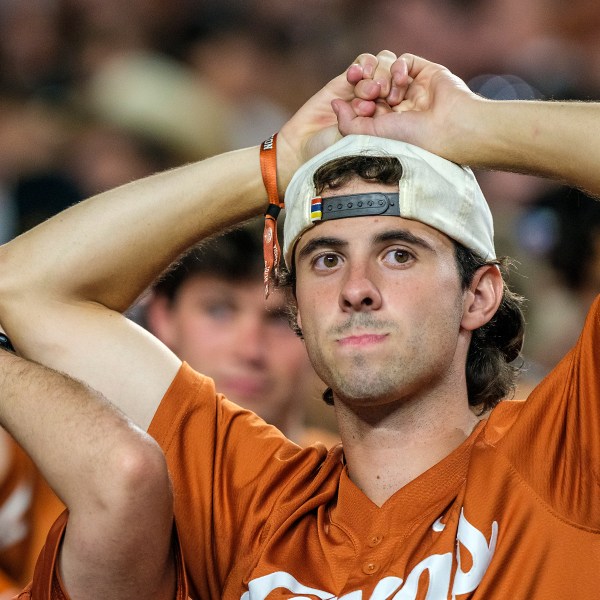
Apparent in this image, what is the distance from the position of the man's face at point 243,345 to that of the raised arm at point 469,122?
1.25m

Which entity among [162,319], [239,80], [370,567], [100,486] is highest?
[100,486]

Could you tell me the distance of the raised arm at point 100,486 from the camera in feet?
6.47

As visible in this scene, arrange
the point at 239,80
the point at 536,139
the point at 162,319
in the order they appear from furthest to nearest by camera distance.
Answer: the point at 239,80
the point at 162,319
the point at 536,139

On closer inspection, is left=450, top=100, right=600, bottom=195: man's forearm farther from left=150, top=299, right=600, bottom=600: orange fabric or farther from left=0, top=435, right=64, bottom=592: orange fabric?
left=0, top=435, right=64, bottom=592: orange fabric

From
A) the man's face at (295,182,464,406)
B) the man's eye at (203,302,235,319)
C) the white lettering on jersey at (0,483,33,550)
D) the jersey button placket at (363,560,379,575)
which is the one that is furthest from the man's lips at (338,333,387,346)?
the white lettering on jersey at (0,483,33,550)

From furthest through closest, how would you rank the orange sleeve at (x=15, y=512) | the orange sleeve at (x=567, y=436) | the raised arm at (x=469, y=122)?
the orange sleeve at (x=15, y=512), the raised arm at (x=469, y=122), the orange sleeve at (x=567, y=436)

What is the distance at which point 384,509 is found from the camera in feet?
7.39

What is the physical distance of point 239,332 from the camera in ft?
11.9

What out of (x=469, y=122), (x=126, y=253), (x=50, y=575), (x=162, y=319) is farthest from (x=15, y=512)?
(x=469, y=122)

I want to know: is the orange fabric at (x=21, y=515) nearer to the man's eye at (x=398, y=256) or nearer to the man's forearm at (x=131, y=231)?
the man's forearm at (x=131, y=231)

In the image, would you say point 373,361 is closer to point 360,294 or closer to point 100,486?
point 360,294

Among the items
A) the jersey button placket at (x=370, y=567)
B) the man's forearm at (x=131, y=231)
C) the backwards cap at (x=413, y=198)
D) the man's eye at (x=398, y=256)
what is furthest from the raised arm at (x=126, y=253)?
the jersey button placket at (x=370, y=567)

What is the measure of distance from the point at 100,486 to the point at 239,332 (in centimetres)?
167

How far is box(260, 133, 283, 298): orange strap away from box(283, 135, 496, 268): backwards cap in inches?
2.1
